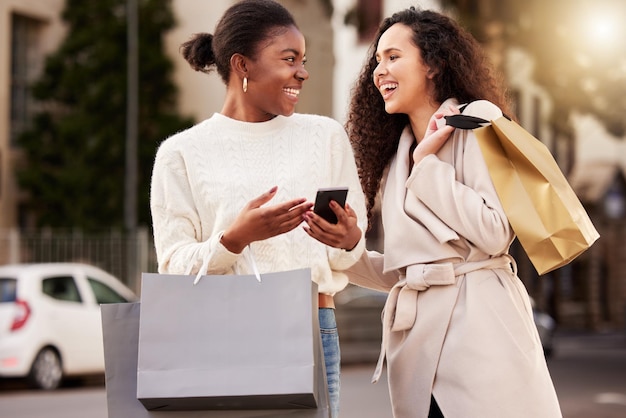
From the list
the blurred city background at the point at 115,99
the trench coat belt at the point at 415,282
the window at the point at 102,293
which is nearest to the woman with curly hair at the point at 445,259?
the trench coat belt at the point at 415,282

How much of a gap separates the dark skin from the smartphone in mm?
16

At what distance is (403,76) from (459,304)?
30.3 inches

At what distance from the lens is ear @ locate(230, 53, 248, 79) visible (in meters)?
3.48

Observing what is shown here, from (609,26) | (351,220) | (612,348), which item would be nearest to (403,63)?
(351,220)

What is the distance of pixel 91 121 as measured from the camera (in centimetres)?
2312

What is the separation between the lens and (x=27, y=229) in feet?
76.9

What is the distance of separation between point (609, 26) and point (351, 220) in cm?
1583

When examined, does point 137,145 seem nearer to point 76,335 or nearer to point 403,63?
point 76,335

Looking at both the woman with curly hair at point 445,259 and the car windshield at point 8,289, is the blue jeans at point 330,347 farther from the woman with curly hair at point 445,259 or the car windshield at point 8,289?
the car windshield at point 8,289

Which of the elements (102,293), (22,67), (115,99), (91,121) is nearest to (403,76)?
(102,293)

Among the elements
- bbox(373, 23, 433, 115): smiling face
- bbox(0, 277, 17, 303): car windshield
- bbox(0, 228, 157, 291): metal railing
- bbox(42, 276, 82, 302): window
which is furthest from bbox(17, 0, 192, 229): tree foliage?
bbox(373, 23, 433, 115): smiling face

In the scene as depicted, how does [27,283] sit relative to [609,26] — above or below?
below

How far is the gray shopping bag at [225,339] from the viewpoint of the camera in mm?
2961

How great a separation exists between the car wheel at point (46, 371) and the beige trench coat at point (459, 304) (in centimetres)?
1053
